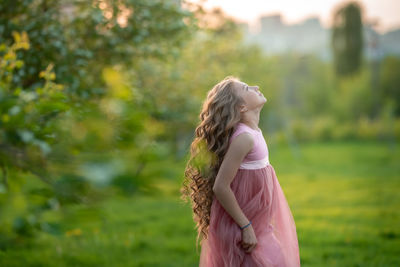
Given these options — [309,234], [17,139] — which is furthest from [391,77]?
[17,139]

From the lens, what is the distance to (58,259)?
4.76 m

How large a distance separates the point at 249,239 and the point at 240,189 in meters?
0.30

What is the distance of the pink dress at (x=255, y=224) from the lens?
241 cm

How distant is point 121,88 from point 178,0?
4.27 meters

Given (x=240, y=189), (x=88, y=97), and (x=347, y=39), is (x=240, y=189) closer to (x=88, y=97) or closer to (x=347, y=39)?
(x=88, y=97)

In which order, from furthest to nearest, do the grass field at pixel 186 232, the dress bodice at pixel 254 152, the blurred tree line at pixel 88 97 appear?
the grass field at pixel 186 232 < the dress bodice at pixel 254 152 < the blurred tree line at pixel 88 97

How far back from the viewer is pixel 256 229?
2.48 m

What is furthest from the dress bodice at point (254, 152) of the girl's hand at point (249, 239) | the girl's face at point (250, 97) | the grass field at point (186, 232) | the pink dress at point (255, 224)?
the grass field at point (186, 232)

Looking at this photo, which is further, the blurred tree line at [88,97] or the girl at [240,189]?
the girl at [240,189]

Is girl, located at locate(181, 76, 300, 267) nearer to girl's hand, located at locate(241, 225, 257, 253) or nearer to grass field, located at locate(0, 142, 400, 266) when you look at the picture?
girl's hand, located at locate(241, 225, 257, 253)

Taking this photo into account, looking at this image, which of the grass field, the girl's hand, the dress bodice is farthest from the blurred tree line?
the girl's hand

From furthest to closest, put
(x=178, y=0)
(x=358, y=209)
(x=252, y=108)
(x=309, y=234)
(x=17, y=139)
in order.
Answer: (x=358, y=209), (x=309, y=234), (x=178, y=0), (x=252, y=108), (x=17, y=139)

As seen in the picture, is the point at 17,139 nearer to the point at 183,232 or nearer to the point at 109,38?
the point at 109,38

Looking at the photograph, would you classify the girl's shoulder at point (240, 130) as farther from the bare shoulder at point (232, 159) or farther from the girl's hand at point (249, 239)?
the girl's hand at point (249, 239)
